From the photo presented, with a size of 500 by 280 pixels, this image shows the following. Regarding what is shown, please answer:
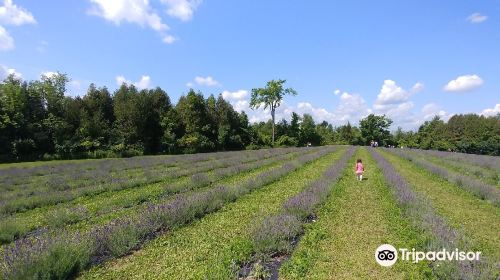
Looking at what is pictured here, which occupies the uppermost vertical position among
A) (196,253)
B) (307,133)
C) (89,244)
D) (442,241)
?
(307,133)

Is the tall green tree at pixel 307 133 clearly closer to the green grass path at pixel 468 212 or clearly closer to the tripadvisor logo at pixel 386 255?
the green grass path at pixel 468 212

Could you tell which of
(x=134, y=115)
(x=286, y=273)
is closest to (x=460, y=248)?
(x=286, y=273)

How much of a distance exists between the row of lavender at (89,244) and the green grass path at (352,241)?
358 centimetres

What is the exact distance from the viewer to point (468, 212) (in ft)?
37.7

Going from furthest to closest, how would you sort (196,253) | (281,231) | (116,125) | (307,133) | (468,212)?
(307,133) → (116,125) → (468,212) → (281,231) → (196,253)

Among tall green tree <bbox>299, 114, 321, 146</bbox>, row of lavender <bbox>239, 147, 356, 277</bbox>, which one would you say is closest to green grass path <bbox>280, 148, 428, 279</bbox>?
row of lavender <bbox>239, 147, 356, 277</bbox>

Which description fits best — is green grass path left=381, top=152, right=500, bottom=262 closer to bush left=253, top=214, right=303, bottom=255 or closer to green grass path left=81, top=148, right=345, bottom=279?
bush left=253, top=214, right=303, bottom=255

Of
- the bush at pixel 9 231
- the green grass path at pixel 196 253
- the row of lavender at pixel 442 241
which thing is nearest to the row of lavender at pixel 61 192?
the bush at pixel 9 231

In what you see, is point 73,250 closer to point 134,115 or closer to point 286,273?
point 286,273

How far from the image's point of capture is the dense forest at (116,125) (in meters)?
43.5

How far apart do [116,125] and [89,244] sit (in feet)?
153

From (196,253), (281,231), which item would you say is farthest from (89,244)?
(281,231)

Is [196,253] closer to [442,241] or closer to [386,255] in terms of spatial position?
[386,255]

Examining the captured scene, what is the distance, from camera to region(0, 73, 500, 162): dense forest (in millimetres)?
43531
